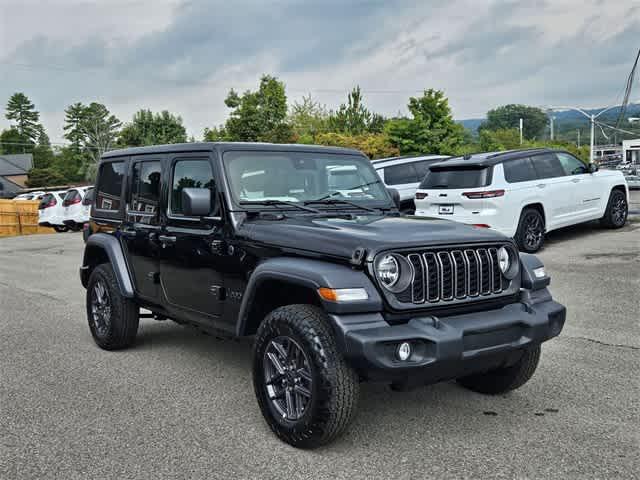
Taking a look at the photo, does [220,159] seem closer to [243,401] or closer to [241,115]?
[243,401]

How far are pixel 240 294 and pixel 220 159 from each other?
1058 mm

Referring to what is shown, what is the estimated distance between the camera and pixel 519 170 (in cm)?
1146

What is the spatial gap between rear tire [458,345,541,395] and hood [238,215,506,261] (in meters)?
0.93

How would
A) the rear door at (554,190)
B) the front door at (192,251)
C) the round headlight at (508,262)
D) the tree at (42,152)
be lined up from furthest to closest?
1. the tree at (42,152)
2. the rear door at (554,190)
3. the front door at (192,251)
4. the round headlight at (508,262)

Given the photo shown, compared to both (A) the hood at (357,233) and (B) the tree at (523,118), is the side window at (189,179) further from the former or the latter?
(B) the tree at (523,118)

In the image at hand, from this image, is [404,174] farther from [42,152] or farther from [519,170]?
[42,152]

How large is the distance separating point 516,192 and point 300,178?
681 cm

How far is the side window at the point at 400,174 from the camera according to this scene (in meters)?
14.3

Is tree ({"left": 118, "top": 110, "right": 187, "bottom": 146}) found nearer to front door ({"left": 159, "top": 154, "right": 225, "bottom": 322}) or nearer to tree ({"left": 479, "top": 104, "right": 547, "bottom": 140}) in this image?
front door ({"left": 159, "top": 154, "right": 225, "bottom": 322})

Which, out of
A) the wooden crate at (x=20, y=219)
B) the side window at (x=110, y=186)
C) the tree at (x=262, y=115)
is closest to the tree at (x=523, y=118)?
the tree at (x=262, y=115)

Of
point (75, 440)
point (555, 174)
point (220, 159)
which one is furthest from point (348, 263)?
point (555, 174)

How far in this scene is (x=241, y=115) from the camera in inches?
1519

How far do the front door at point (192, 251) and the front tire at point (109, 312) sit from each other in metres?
0.83

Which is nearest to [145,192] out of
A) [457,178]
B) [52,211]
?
[457,178]
